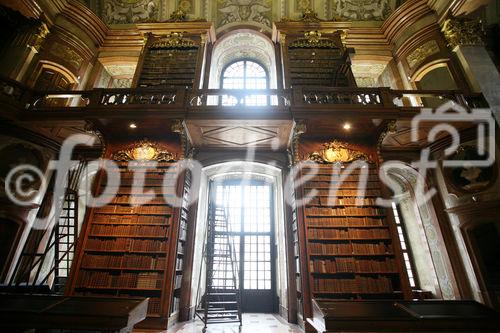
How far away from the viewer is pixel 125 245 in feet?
14.4

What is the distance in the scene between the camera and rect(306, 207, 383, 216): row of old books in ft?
15.1

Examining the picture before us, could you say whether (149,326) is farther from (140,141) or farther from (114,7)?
(114,7)

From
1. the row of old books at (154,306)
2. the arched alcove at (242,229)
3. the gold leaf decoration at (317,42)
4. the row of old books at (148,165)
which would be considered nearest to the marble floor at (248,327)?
the row of old books at (154,306)

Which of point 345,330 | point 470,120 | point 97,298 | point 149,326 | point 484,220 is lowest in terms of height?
point 149,326

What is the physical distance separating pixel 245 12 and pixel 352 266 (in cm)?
773

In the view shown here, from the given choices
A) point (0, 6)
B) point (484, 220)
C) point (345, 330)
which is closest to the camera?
point (345, 330)

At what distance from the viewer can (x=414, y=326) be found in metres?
Result: 2.23

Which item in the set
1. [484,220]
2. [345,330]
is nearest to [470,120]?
[484,220]

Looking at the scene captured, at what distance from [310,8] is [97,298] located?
8.98 metres

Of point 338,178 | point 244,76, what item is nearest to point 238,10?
point 244,76

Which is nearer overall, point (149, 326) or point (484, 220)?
point (149, 326)

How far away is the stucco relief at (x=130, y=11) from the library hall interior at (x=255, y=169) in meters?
1.00

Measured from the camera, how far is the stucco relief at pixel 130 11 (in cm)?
807
